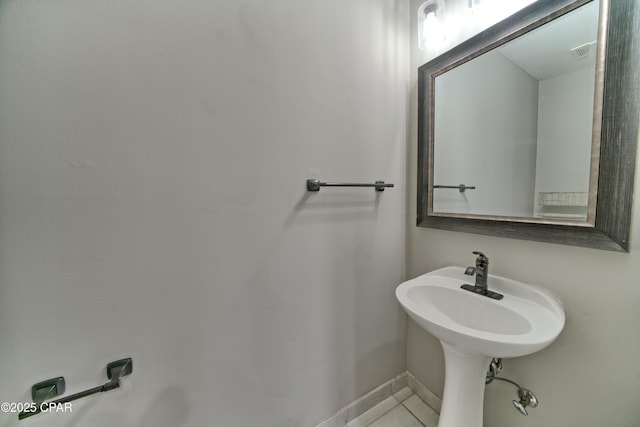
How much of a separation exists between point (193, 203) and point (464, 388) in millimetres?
1205

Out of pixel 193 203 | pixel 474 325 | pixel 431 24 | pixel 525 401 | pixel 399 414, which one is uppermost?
pixel 431 24

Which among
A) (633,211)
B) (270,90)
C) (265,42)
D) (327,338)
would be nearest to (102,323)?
(327,338)

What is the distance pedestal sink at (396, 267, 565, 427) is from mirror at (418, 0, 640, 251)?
237 millimetres

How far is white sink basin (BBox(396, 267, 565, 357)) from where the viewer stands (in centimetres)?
61

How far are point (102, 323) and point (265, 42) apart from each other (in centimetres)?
109

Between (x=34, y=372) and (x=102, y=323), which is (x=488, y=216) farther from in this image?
(x=34, y=372)

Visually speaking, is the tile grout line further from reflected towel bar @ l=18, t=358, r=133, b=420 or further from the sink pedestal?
reflected towel bar @ l=18, t=358, r=133, b=420

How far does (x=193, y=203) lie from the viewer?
73cm

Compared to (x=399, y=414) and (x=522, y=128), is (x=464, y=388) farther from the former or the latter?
(x=522, y=128)

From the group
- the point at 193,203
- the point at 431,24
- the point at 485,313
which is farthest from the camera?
the point at 431,24

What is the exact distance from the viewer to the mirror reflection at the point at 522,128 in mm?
702

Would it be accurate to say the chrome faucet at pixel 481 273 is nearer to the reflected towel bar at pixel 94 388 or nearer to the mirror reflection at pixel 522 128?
the mirror reflection at pixel 522 128

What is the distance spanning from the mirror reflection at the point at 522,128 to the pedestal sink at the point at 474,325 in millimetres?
314

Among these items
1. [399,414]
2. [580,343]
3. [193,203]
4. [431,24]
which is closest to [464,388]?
[580,343]
